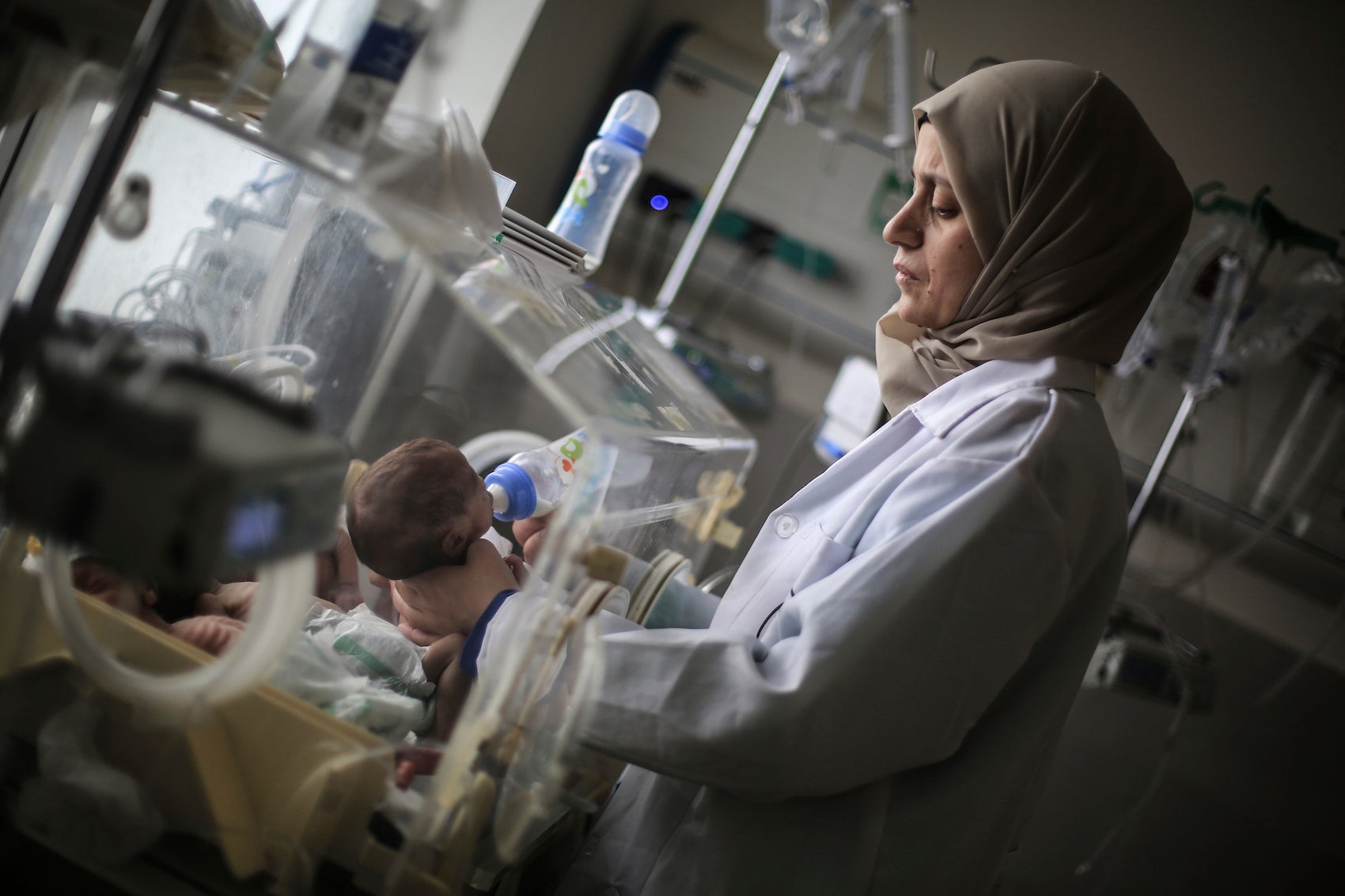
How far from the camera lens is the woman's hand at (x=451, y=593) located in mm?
1210

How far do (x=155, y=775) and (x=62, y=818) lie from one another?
0.08 meters

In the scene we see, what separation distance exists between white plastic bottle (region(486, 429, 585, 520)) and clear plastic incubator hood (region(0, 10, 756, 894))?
27cm

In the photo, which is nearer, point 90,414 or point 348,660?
point 90,414

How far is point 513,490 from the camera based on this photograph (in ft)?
4.49

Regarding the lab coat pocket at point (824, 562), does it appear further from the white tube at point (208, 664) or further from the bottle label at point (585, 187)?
the bottle label at point (585, 187)

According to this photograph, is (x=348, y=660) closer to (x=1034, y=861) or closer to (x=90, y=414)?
(x=90, y=414)

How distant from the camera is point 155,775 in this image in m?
0.78

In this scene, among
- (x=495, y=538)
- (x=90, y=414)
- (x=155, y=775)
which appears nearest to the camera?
(x=90, y=414)

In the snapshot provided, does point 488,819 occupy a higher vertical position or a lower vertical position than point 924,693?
lower

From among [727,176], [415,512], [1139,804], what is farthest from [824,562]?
[1139,804]

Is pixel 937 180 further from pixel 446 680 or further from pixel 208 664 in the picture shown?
pixel 208 664

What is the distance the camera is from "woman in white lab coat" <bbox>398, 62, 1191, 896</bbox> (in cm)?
92

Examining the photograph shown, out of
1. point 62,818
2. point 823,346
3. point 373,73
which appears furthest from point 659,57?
point 62,818

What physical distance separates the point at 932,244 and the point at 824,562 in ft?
1.50
